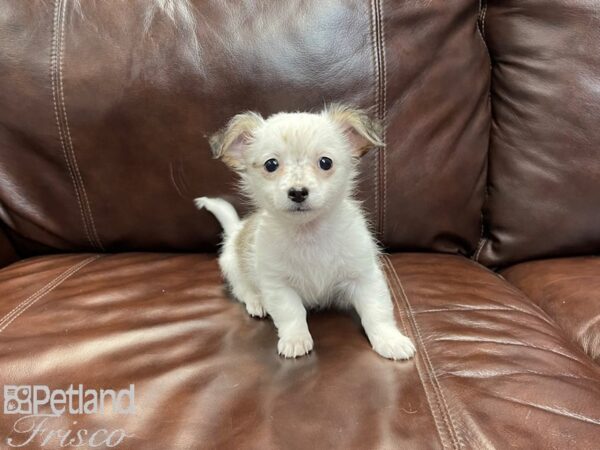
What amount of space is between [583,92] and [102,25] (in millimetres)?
1553

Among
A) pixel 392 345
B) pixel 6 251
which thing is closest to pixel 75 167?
pixel 6 251

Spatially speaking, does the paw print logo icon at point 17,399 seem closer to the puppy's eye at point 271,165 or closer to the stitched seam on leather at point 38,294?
the stitched seam on leather at point 38,294

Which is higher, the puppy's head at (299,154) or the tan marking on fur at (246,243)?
the puppy's head at (299,154)

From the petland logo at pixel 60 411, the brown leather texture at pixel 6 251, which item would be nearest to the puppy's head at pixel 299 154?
the petland logo at pixel 60 411

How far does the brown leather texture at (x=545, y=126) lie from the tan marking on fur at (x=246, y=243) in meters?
0.82

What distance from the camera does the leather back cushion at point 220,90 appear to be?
5.02 ft

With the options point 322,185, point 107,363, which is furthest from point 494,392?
point 107,363

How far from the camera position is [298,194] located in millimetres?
1075

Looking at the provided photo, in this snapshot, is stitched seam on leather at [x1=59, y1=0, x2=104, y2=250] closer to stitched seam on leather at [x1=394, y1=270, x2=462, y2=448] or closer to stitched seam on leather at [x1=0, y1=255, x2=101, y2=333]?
stitched seam on leather at [x1=0, y1=255, x2=101, y2=333]

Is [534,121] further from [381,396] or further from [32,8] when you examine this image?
[32,8]

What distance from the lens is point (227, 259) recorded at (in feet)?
4.83

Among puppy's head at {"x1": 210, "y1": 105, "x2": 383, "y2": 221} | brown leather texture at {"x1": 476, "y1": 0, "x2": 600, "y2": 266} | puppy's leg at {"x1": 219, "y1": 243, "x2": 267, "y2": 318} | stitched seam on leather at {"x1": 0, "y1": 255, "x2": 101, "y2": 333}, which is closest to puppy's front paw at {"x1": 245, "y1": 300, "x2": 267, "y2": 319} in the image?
puppy's leg at {"x1": 219, "y1": 243, "x2": 267, "y2": 318}

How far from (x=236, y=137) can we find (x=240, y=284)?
41 centimetres

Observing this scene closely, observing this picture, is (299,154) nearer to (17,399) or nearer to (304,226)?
(304,226)
